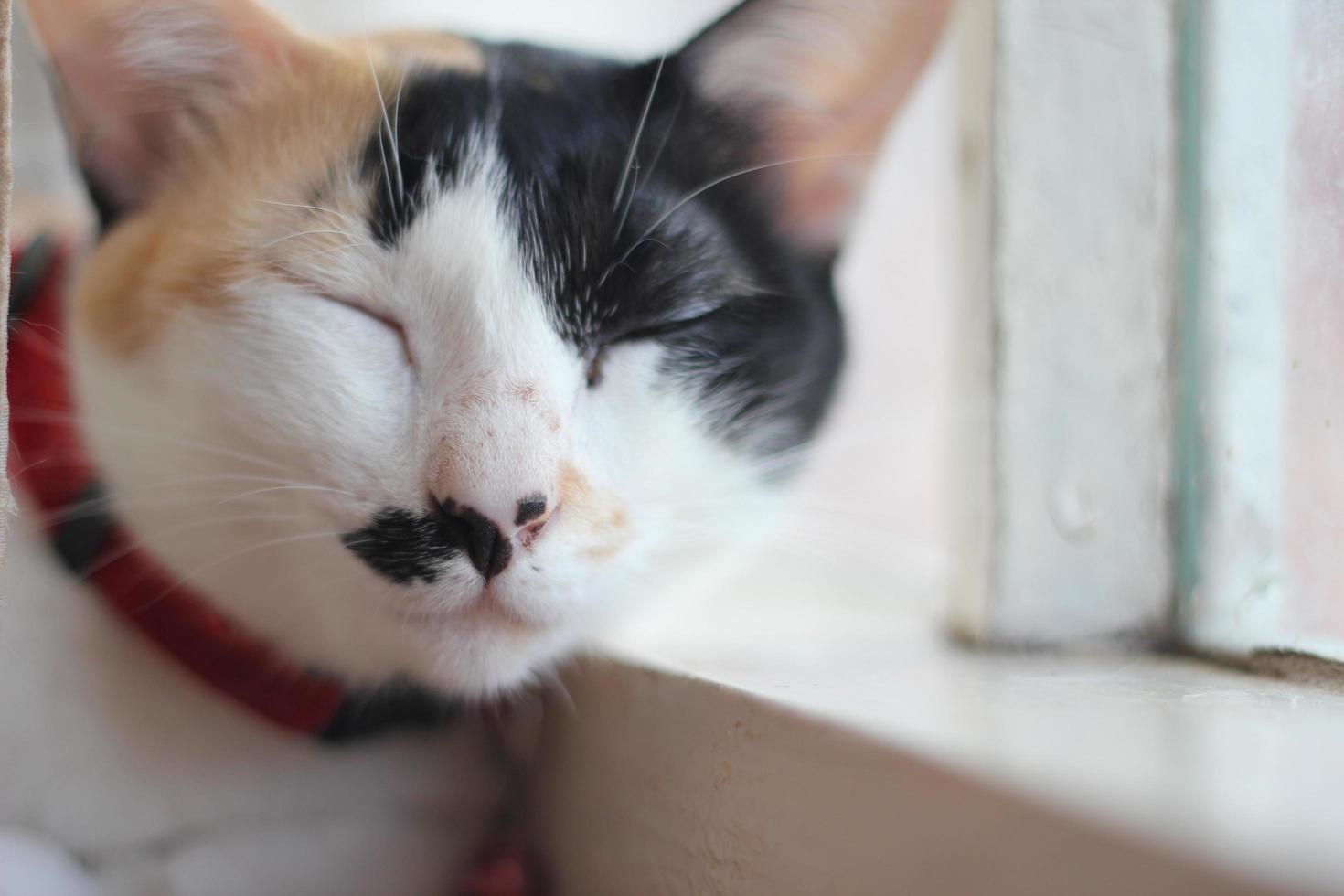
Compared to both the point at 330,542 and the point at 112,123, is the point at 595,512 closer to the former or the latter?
the point at 330,542

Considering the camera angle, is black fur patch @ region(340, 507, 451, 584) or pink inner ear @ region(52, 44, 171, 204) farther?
pink inner ear @ region(52, 44, 171, 204)

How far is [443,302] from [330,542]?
167mm

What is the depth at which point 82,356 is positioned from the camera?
2.55 feet

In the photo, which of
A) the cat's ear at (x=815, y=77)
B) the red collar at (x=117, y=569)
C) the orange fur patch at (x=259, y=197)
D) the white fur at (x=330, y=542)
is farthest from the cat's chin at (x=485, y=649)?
the cat's ear at (x=815, y=77)

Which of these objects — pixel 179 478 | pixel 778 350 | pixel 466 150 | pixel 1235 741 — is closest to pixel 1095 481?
pixel 778 350

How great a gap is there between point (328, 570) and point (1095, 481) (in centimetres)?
59

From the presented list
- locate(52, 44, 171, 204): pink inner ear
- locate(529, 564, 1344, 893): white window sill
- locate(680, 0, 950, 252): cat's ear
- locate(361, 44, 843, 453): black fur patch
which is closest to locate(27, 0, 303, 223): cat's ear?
locate(52, 44, 171, 204): pink inner ear

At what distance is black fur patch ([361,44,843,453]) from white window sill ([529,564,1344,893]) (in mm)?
207

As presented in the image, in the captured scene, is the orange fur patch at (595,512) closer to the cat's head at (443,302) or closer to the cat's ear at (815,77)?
the cat's head at (443,302)

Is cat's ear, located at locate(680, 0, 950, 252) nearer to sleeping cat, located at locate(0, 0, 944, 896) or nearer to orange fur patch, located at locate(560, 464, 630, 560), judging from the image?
sleeping cat, located at locate(0, 0, 944, 896)

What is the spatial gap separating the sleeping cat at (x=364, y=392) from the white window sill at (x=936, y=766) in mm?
108

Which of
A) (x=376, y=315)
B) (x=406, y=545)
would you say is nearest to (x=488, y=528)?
(x=406, y=545)

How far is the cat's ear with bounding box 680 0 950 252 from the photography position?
723mm

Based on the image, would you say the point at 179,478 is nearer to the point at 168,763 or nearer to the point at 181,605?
the point at 181,605
